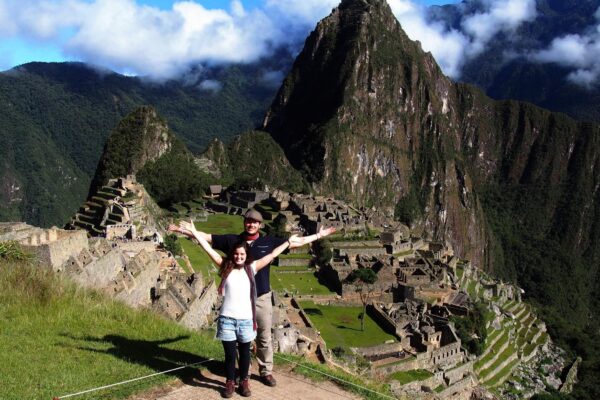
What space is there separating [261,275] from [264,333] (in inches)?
32.9

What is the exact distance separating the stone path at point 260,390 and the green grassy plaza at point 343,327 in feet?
61.2

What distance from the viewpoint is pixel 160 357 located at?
888cm

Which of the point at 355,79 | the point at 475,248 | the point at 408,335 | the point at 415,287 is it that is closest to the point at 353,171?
the point at 355,79

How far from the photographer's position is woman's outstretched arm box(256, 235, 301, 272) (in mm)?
7930

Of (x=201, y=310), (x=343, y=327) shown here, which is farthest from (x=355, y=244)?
(x=201, y=310)

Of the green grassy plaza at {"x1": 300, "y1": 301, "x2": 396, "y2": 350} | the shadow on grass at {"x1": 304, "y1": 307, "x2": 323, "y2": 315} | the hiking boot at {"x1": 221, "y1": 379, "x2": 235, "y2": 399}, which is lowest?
the green grassy plaza at {"x1": 300, "y1": 301, "x2": 396, "y2": 350}

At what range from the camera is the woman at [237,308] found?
771cm

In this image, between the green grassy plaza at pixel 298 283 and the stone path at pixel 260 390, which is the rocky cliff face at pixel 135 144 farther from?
the stone path at pixel 260 390

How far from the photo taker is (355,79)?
6373 inches

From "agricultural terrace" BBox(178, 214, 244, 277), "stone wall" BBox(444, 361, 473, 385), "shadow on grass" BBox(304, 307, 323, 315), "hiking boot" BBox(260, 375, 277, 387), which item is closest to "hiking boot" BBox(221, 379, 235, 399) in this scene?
"hiking boot" BBox(260, 375, 277, 387)

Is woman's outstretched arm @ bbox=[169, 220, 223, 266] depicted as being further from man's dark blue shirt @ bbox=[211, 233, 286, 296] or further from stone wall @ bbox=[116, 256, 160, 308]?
stone wall @ bbox=[116, 256, 160, 308]

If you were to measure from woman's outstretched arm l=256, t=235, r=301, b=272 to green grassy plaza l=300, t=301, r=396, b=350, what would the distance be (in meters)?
19.6

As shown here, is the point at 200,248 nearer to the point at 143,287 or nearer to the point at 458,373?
the point at 458,373

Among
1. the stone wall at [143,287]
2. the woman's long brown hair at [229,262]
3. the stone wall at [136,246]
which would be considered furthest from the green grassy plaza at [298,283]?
→ the woman's long brown hair at [229,262]
